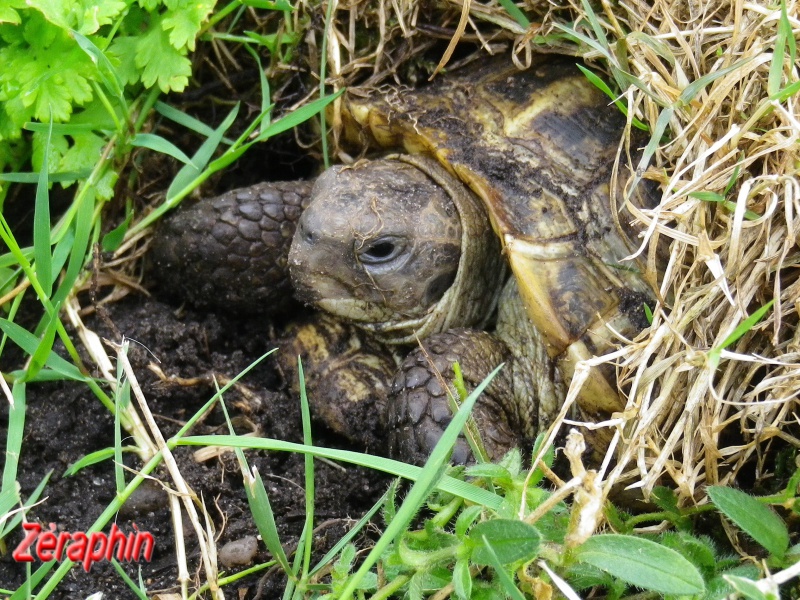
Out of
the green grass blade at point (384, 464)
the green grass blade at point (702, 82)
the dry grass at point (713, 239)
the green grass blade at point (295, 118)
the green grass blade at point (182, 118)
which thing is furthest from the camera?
the green grass blade at point (182, 118)

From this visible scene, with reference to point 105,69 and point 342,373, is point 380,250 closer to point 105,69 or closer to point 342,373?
point 342,373

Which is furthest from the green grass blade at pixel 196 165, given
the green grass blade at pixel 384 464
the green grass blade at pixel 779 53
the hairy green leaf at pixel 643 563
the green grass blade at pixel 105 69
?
the hairy green leaf at pixel 643 563

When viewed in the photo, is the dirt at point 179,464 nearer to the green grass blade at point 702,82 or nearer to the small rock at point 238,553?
the small rock at point 238,553

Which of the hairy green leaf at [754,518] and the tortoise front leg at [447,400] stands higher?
the hairy green leaf at [754,518]

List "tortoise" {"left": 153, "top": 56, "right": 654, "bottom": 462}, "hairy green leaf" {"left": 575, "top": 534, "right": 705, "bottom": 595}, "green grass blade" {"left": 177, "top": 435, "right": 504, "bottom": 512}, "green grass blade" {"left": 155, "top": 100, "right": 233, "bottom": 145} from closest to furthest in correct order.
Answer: "hairy green leaf" {"left": 575, "top": 534, "right": 705, "bottom": 595} < "green grass blade" {"left": 177, "top": 435, "right": 504, "bottom": 512} < "tortoise" {"left": 153, "top": 56, "right": 654, "bottom": 462} < "green grass blade" {"left": 155, "top": 100, "right": 233, "bottom": 145}

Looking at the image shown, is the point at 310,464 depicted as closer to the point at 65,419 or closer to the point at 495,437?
the point at 495,437

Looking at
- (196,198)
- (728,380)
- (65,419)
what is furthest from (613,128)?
(65,419)

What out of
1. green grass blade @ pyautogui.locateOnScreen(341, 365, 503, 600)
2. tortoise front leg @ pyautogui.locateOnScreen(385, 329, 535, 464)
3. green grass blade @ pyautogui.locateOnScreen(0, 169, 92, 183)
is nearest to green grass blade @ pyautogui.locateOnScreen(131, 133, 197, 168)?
green grass blade @ pyautogui.locateOnScreen(0, 169, 92, 183)

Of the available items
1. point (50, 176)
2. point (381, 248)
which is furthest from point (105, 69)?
point (381, 248)

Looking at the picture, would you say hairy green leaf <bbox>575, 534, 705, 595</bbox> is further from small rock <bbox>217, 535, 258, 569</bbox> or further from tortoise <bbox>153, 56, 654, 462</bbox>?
small rock <bbox>217, 535, 258, 569</bbox>
